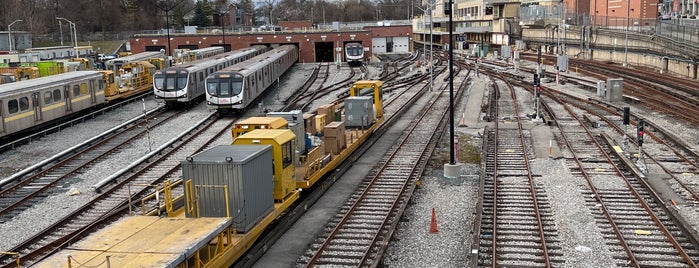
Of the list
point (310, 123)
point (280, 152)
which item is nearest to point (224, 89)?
point (310, 123)

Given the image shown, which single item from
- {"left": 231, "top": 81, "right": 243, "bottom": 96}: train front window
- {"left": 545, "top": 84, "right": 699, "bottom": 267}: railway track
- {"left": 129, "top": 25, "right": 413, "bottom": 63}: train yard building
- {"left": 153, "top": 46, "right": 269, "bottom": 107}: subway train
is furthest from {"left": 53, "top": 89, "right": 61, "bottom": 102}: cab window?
{"left": 129, "top": 25, "right": 413, "bottom": 63}: train yard building

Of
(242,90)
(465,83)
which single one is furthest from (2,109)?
(465,83)

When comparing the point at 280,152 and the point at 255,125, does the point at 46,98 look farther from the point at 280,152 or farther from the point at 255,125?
the point at 280,152

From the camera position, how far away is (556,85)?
155 feet

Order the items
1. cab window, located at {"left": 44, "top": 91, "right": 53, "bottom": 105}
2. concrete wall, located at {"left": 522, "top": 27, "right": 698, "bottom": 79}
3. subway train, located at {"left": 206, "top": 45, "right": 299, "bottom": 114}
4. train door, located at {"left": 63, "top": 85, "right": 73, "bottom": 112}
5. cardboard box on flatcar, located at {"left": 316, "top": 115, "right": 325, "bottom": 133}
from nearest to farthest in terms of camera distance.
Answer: cardboard box on flatcar, located at {"left": 316, "top": 115, "right": 325, "bottom": 133} < cab window, located at {"left": 44, "top": 91, "right": 53, "bottom": 105} < train door, located at {"left": 63, "top": 85, "right": 73, "bottom": 112} < subway train, located at {"left": 206, "top": 45, "right": 299, "bottom": 114} < concrete wall, located at {"left": 522, "top": 27, "right": 698, "bottom": 79}

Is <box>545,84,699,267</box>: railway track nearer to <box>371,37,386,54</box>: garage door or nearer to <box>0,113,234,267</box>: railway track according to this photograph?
<box>0,113,234,267</box>: railway track

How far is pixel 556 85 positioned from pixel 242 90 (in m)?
24.3

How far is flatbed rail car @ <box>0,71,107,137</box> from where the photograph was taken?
27872mm

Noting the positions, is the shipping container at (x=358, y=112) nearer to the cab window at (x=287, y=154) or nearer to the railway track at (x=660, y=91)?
the cab window at (x=287, y=154)

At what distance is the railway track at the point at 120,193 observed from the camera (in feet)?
49.6

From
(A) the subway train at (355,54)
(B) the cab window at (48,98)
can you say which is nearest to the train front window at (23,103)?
(B) the cab window at (48,98)

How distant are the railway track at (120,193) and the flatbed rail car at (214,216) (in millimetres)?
2322

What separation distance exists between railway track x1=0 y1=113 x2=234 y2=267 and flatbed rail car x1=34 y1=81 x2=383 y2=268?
232 centimetres

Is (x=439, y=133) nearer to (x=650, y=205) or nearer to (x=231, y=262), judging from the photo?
(x=650, y=205)
